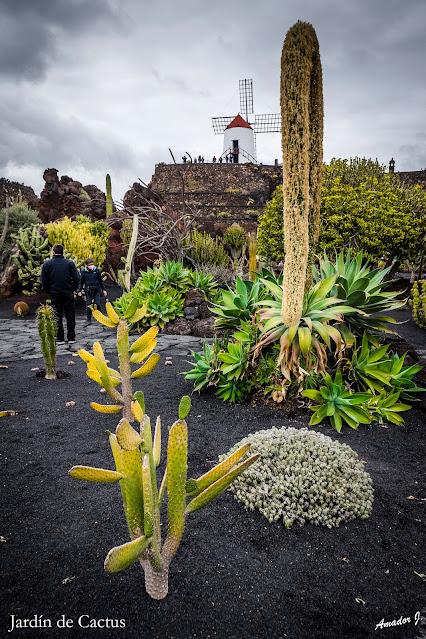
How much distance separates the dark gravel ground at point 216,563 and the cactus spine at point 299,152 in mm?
1589

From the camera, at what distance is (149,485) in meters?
1.40

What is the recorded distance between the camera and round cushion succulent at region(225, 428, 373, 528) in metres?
2.31

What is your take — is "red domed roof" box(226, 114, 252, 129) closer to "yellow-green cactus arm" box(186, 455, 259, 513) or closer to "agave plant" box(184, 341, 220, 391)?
"agave plant" box(184, 341, 220, 391)

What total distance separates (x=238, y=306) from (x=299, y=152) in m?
1.85

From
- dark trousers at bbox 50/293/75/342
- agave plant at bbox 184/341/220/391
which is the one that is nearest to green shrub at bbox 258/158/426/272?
dark trousers at bbox 50/293/75/342

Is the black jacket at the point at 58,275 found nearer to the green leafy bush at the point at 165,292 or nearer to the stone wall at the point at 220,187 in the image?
the green leafy bush at the point at 165,292

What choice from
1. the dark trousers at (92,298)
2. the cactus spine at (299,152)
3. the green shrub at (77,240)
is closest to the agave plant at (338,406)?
the cactus spine at (299,152)

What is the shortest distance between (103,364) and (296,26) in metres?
3.31

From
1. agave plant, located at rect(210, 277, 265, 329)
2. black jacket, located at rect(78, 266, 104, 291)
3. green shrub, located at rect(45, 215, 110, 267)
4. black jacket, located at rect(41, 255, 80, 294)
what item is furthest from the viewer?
green shrub, located at rect(45, 215, 110, 267)

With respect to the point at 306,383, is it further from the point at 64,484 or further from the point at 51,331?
the point at 51,331

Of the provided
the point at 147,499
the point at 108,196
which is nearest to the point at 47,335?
the point at 147,499

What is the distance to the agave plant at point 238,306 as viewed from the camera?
15.5 ft

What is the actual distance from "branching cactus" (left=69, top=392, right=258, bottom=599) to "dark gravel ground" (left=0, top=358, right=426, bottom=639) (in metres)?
0.21

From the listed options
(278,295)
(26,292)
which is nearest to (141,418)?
(278,295)
